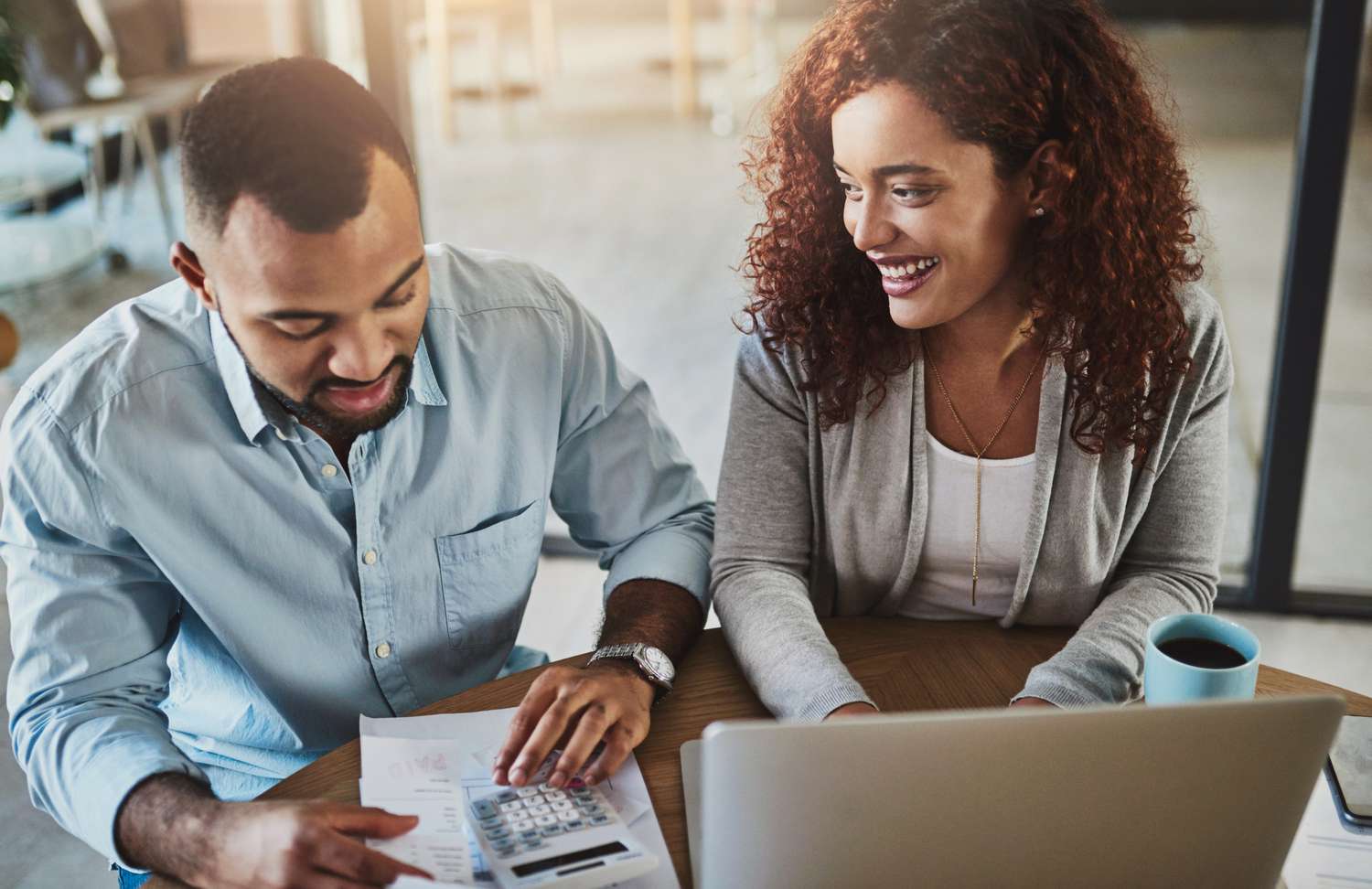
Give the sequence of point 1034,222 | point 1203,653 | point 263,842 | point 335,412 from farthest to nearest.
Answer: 1. point 1034,222
2. point 335,412
3. point 1203,653
4. point 263,842

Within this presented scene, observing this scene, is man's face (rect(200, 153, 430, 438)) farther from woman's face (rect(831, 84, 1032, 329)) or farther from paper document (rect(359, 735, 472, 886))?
woman's face (rect(831, 84, 1032, 329))

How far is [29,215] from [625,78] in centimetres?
165

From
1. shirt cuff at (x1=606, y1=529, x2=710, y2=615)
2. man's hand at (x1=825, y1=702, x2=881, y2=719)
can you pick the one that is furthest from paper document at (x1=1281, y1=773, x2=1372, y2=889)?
shirt cuff at (x1=606, y1=529, x2=710, y2=615)

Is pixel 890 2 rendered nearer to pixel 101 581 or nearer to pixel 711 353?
pixel 101 581

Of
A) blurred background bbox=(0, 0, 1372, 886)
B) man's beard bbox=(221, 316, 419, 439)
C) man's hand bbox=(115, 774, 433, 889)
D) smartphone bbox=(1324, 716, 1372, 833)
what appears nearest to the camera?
man's hand bbox=(115, 774, 433, 889)

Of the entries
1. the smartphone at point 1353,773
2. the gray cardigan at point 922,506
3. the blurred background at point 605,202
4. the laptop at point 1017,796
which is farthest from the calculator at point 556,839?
the blurred background at point 605,202

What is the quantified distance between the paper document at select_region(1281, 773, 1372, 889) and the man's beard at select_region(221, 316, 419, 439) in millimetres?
828

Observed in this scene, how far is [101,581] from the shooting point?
3.77ft

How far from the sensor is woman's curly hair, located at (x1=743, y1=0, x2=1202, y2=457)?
3.86 ft

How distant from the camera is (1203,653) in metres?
1.04

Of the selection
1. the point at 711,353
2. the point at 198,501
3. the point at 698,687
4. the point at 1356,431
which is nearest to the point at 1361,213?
the point at 1356,431

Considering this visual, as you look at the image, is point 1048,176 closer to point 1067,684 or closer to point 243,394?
point 1067,684

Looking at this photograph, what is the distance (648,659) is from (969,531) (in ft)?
1.28

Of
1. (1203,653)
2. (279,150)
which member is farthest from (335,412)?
(1203,653)
